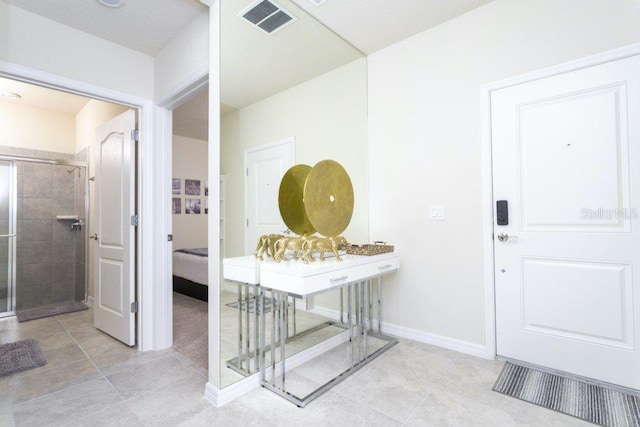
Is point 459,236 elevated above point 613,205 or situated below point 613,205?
below

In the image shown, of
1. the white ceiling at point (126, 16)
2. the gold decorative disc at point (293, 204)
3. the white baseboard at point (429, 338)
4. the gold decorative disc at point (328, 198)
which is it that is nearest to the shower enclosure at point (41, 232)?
the white ceiling at point (126, 16)

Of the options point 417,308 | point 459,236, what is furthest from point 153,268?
point 459,236

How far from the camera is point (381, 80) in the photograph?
2900 mm

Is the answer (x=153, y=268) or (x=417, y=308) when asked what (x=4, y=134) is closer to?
(x=153, y=268)

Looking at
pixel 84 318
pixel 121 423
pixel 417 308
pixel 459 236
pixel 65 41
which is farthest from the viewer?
pixel 84 318

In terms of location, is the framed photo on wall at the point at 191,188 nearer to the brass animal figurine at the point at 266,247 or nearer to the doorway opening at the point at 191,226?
the doorway opening at the point at 191,226

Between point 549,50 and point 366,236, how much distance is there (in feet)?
6.39

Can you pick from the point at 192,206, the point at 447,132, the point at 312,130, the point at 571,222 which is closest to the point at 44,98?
the point at 192,206

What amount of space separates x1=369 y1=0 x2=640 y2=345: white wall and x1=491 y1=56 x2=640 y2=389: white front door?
17 cm

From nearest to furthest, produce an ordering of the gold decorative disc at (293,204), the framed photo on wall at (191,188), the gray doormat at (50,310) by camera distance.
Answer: the gold decorative disc at (293,204)
the gray doormat at (50,310)
the framed photo on wall at (191,188)

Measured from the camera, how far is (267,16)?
2180mm

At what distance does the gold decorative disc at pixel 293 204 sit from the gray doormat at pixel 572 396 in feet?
5.20

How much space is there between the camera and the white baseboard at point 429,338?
2309 millimetres

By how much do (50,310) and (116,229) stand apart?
2086 mm
